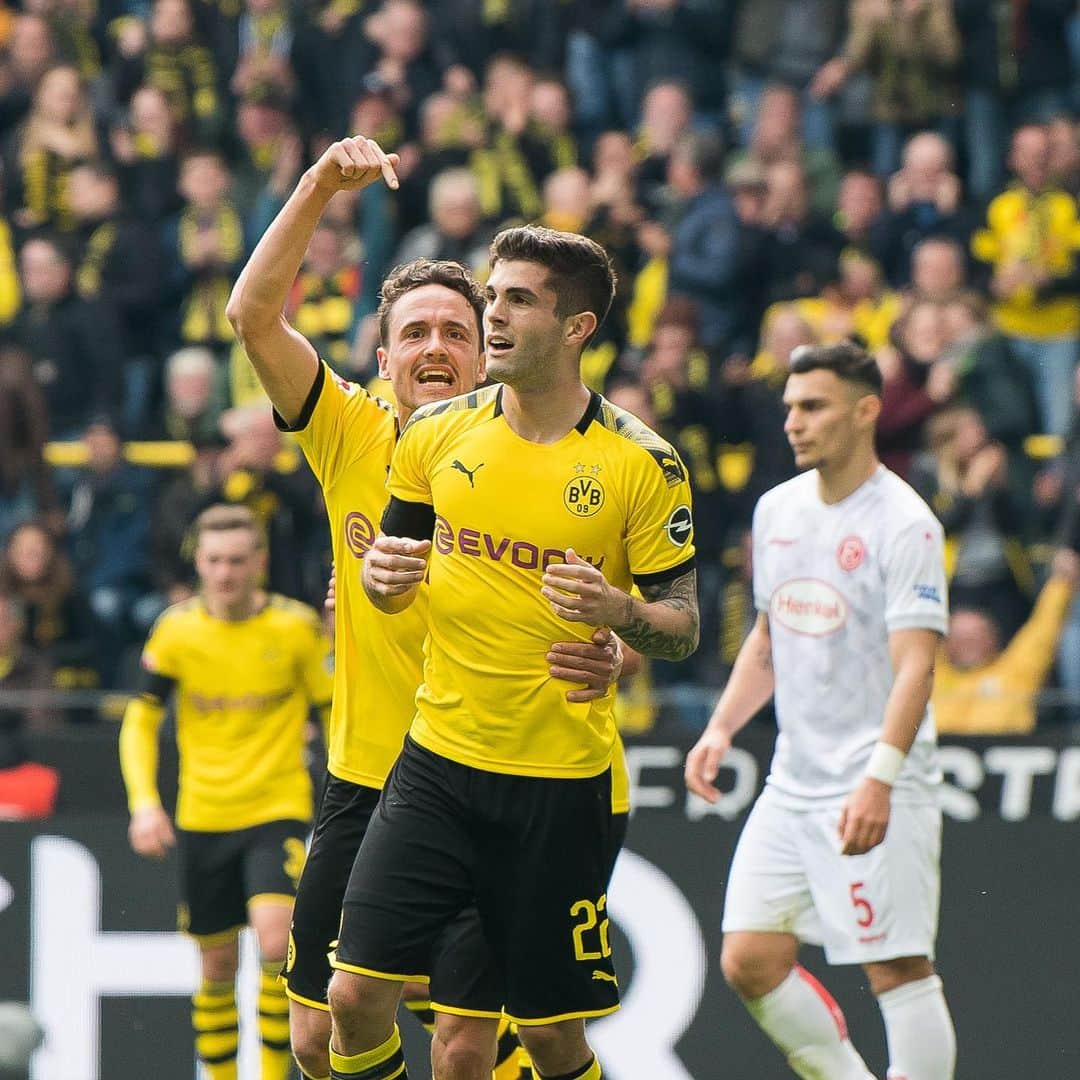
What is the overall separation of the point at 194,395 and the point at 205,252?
1255mm

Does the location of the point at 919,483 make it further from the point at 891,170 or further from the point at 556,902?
the point at 556,902

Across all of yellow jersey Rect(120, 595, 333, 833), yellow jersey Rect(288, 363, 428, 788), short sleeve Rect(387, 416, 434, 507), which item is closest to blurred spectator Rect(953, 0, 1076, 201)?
yellow jersey Rect(120, 595, 333, 833)

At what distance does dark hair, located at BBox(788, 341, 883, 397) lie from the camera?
7000 millimetres

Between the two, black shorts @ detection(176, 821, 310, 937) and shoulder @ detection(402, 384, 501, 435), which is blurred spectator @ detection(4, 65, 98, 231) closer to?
black shorts @ detection(176, 821, 310, 937)

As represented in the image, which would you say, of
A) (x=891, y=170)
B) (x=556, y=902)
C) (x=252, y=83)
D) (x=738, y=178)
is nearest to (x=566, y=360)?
(x=556, y=902)

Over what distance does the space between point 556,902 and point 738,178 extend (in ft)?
24.9

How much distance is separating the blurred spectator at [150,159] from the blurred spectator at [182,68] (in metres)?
0.23

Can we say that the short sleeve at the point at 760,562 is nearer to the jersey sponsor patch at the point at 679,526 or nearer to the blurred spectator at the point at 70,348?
the jersey sponsor patch at the point at 679,526

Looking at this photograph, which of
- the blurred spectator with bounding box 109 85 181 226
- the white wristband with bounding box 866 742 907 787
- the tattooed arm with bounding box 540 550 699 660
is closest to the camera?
the tattooed arm with bounding box 540 550 699 660

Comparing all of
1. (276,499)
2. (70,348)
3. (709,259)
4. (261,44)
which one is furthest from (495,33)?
(276,499)

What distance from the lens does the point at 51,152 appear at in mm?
13703

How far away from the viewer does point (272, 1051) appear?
25.4 feet

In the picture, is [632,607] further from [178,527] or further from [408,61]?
[408,61]

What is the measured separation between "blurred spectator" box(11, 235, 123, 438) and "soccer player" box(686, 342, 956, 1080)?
650cm
